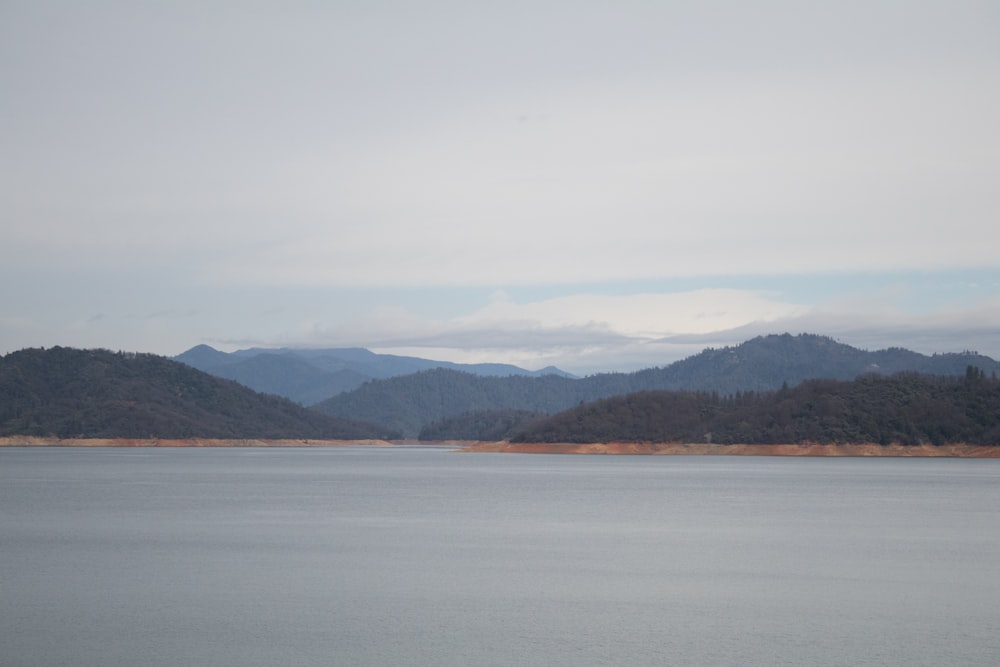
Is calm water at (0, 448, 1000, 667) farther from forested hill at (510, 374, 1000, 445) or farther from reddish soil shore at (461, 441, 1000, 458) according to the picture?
forested hill at (510, 374, 1000, 445)

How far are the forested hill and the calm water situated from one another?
312 ft

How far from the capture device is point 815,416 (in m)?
159

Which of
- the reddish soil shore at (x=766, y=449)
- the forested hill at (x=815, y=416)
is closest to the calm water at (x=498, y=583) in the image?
the reddish soil shore at (x=766, y=449)

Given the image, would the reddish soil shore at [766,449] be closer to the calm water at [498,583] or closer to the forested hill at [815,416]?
the forested hill at [815,416]

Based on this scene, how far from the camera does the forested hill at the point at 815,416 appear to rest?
5881 inches

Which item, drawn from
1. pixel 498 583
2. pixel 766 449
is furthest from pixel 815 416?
pixel 498 583

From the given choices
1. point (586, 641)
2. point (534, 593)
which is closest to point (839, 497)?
point (534, 593)

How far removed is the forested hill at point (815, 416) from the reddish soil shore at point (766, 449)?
2.79 ft

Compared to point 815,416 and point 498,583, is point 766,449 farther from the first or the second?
point 498,583

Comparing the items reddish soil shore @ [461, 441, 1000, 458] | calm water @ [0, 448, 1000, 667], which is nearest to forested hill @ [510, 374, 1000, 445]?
reddish soil shore @ [461, 441, 1000, 458]

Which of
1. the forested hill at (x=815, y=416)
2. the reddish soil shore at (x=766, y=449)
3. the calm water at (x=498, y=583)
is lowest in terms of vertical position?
the calm water at (x=498, y=583)

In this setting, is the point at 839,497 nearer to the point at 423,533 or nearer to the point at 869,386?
the point at 423,533

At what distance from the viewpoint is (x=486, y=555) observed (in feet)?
120

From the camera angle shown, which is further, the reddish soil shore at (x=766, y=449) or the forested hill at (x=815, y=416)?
the forested hill at (x=815, y=416)
